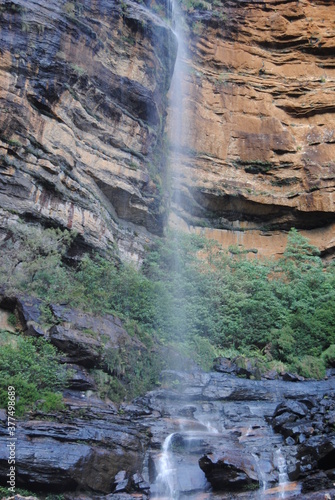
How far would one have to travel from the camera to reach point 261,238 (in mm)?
23688

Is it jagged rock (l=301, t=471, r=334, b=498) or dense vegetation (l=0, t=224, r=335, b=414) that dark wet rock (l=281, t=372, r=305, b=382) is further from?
jagged rock (l=301, t=471, r=334, b=498)

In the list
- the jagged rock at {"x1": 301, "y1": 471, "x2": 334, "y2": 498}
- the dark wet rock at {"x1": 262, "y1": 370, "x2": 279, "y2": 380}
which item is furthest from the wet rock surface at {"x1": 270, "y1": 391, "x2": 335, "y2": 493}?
the dark wet rock at {"x1": 262, "y1": 370, "x2": 279, "y2": 380}

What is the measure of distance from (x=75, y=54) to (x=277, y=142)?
12.2m

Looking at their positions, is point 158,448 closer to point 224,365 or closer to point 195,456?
point 195,456

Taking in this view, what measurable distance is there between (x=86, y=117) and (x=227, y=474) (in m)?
14.0

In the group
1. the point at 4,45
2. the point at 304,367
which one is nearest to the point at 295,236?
the point at 304,367

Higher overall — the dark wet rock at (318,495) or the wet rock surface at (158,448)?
the wet rock surface at (158,448)

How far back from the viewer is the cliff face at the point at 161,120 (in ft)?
50.4

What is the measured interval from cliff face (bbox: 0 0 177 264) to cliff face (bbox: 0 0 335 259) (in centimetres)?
5

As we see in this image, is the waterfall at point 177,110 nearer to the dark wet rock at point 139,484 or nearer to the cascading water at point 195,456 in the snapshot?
the cascading water at point 195,456

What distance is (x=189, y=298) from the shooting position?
17.9 m

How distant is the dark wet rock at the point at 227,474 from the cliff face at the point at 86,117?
9.21 metres

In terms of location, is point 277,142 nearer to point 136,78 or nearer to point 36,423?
point 136,78

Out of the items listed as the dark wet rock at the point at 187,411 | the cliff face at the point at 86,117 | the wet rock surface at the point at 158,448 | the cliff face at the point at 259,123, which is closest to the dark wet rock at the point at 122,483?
the wet rock surface at the point at 158,448
